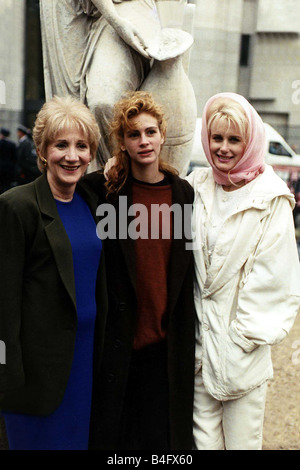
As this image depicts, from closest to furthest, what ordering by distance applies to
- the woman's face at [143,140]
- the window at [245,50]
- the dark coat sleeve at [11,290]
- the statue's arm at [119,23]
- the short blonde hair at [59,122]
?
the dark coat sleeve at [11,290], the short blonde hair at [59,122], the woman's face at [143,140], the statue's arm at [119,23], the window at [245,50]

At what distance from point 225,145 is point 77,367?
1.04m

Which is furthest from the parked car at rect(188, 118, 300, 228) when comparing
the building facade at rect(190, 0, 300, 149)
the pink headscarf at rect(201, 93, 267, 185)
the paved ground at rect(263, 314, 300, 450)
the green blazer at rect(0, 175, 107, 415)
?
the green blazer at rect(0, 175, 107, 415)

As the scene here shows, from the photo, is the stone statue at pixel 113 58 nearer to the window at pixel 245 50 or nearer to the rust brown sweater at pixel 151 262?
the rust brown sweater at pixel 151 262

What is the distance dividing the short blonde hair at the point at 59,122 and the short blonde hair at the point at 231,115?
483 millimetres

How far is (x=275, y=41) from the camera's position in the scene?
67.1 feet

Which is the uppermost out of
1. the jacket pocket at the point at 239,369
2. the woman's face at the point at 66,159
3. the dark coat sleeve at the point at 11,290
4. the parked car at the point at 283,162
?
the parked car at the point at 283,162

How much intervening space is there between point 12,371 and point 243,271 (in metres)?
0.96

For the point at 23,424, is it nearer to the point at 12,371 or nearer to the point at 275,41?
the point at 12,371

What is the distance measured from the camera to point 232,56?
1880 cm

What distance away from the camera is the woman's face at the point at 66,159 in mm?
2074

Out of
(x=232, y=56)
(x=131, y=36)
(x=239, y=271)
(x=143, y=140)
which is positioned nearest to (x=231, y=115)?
(x=143, y=140)

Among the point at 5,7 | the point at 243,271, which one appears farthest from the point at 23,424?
the point at 5,7

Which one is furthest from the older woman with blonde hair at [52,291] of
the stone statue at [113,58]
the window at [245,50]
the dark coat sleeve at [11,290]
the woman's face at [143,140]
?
the window at [245,50]

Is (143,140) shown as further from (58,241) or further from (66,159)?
(58,241)
